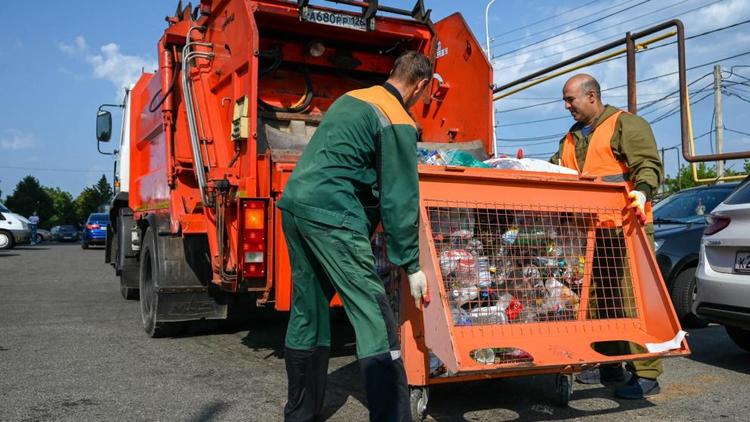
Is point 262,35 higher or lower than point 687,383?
higher

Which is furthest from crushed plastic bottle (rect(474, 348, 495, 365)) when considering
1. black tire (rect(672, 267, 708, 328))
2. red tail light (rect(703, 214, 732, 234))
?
black tire (rect(672, 267, 708, 328))

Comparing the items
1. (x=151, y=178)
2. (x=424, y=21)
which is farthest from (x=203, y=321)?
(x=424, y=21)

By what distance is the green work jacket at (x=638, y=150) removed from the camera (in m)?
3.98

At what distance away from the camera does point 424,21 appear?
5.77m

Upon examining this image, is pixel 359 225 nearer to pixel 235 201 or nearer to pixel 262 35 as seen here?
pixel 235 201

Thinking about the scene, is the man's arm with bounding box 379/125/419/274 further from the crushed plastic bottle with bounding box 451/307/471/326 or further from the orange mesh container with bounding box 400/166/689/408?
the crushed plastic bottle with bounding box 451/307/471/326

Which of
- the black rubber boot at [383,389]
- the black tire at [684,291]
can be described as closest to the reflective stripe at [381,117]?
the black rubber boot at [383,389]

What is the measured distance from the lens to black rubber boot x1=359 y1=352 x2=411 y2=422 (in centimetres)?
277

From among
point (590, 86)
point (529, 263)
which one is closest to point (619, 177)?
point (590, 86)

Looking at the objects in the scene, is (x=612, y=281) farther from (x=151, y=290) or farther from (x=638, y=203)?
(x=151, y=290)

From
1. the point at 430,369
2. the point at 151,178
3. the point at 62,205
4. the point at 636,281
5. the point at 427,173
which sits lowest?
the point at 430,369

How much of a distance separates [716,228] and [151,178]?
528 cm

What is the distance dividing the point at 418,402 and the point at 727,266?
2733 millimetres

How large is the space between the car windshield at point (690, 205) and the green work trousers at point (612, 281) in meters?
3.73
